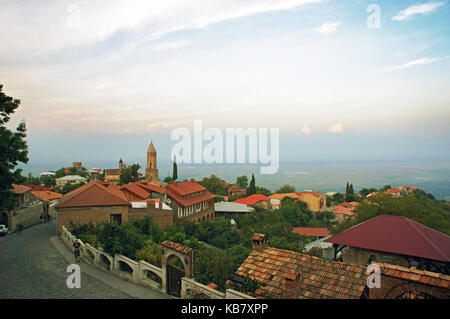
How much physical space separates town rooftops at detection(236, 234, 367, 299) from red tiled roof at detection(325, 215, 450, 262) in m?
6.98

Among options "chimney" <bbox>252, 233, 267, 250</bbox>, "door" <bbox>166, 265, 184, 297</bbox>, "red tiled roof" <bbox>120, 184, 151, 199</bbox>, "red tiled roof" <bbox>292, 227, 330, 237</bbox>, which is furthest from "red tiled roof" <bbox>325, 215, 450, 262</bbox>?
Answer: "red tiled roof" <bbox>292, 227, 330, 237</bbox>

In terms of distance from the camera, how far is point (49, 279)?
11539mm

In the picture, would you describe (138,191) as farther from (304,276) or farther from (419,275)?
(419,275)

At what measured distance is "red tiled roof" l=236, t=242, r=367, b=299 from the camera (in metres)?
8.91

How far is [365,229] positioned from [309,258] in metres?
8.19

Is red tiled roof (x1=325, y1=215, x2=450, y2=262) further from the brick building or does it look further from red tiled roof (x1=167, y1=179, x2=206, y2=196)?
red tiled roof (x1=167, y1=179, x2=206, y2=196)

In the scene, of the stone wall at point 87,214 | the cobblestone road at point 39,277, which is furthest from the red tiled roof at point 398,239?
the stone wall at point 87,214

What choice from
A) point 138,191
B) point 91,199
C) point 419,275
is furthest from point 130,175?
point 419,275

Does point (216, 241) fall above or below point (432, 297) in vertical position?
below
